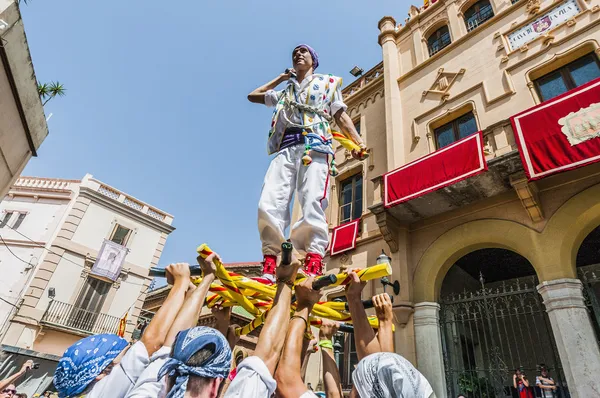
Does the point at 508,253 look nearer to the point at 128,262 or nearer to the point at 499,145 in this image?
the point at 499,145

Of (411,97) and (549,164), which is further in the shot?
(411,97)

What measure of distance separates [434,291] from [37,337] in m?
16.9

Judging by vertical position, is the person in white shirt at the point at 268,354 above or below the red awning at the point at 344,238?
below

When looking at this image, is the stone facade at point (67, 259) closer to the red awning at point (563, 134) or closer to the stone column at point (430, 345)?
the stone column at point (430, 345)

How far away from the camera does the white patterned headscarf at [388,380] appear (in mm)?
1671

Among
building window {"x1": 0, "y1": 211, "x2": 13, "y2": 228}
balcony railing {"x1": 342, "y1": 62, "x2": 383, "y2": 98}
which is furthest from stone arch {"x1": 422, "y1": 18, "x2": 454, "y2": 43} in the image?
building window {"x1": 0, "y1": 211, "x2": 13, "y2": 228}

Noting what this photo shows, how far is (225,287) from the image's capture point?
2365 millimetres

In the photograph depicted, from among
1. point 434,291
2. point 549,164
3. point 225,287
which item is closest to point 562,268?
point 549,164

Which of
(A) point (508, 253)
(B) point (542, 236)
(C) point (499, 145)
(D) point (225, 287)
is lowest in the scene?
(D) point (225, 287)

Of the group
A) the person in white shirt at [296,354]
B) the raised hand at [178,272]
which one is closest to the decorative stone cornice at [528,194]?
the person in white shirt at [296,354]

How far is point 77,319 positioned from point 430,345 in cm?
1635

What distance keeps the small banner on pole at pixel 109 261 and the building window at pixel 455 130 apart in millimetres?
16681

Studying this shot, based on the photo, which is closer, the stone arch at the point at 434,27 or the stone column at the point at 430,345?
the stone column at the point at 430,345

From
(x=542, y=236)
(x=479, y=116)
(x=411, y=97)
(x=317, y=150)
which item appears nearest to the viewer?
(x=317, y=150)
